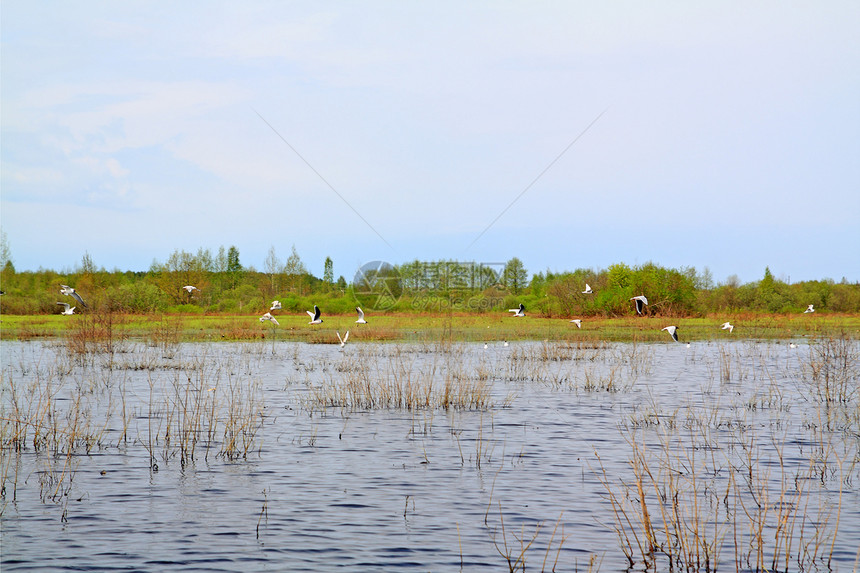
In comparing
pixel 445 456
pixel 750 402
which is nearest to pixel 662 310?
pixel 750 402

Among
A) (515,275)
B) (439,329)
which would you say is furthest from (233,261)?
(439,329)

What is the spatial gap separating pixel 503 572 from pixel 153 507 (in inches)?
194

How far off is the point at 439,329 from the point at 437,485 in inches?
1266

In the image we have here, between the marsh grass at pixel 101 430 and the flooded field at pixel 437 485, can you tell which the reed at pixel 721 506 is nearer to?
the flooded field at pixel 437 485

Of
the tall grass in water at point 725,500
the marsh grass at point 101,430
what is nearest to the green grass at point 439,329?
the marsh grass at point 101,430

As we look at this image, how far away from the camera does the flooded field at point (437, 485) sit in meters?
8.05

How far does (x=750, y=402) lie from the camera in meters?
18.4

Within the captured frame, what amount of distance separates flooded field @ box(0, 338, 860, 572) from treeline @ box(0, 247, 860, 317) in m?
39.4

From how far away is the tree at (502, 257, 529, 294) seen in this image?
311ft

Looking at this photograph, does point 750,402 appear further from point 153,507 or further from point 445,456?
point 153,507

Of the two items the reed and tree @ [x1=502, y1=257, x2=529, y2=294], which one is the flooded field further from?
tree @ [x1=502, y1=257, x2=529, y2=294]

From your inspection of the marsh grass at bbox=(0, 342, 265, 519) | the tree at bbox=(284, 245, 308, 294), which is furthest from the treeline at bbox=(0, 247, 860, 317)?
the marsh grass at bbox=(0, 342, 265, 519)

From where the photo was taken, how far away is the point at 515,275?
96.4 m

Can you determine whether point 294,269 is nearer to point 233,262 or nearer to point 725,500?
point 233,262
